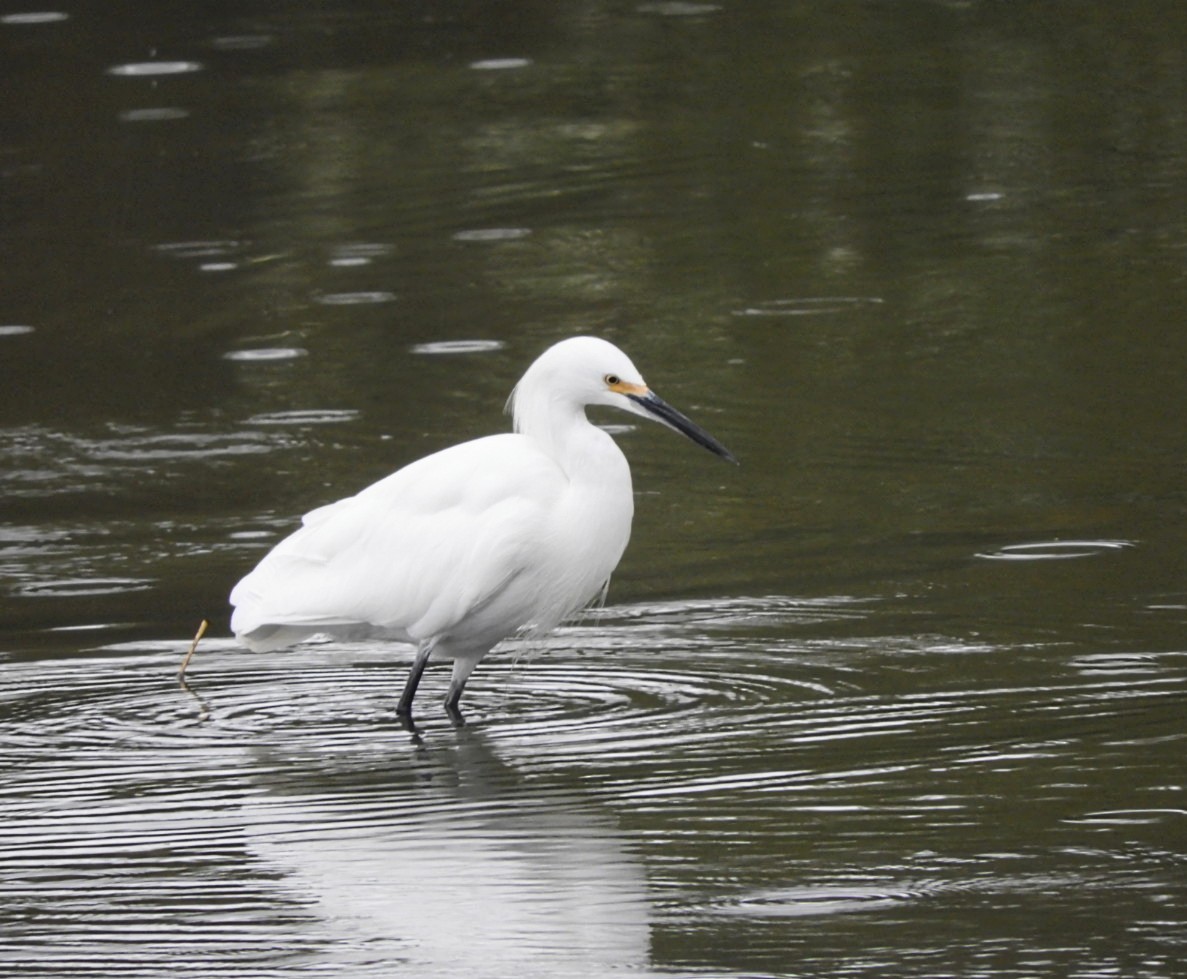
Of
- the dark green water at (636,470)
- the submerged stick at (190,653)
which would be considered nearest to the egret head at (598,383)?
the dark green water at (636,470)

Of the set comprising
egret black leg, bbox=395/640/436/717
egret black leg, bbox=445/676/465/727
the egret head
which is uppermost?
the egret head

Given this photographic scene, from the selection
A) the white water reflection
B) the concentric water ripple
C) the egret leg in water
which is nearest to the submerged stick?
the concentric water ripple

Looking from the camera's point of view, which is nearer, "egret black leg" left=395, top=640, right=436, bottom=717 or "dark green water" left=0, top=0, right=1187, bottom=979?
"dark green water" left=0, top=0, right=1187, bottom=979

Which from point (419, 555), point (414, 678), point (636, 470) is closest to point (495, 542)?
point (419, 555)

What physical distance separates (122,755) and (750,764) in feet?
4.78

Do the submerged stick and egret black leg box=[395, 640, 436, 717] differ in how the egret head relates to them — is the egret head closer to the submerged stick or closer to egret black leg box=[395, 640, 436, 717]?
egret black leg box=[395, 640, 436, 717]

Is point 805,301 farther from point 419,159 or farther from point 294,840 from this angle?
point 294,840

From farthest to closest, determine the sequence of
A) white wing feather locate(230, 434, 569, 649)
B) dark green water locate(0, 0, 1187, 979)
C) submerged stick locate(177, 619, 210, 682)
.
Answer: submerged stick locate(177, 619, 210, 682)
white wing feather locate(230, 434, 569, 649)
dark green water locate(0, 0, 1187, 979)

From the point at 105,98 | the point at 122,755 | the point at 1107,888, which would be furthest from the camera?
the point at 105,98

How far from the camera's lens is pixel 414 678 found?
573 cm

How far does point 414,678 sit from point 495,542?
1.32 ft

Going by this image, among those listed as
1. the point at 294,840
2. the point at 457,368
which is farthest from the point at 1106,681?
the point at 457,368

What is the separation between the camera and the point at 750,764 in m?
5.05

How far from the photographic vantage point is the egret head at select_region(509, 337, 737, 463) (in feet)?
18.7
